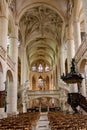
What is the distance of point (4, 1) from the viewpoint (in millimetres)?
17375

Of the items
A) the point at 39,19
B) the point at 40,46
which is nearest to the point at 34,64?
the point at 40,46

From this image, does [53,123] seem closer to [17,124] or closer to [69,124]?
[69,124]

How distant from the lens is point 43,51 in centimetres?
4438

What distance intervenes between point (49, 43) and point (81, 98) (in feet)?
81.7

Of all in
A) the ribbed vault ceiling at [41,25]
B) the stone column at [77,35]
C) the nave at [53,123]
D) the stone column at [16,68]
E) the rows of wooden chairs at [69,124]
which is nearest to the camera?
the rows of wooden chairs at [69,124]

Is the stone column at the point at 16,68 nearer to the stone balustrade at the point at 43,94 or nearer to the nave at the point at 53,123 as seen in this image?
the nave at the point at 53,123

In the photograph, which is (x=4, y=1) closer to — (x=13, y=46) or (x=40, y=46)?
(x=13, y=46)

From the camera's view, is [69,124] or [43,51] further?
[43,51]

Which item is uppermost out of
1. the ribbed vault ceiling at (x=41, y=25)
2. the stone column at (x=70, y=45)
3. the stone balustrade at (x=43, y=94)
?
the ribbed vault ceiling at (x=41, y=25)

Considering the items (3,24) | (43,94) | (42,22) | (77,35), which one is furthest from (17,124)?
(42,22)

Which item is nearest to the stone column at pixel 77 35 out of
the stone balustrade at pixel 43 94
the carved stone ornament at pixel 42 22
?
the carved stone ornament at pixel 42 22

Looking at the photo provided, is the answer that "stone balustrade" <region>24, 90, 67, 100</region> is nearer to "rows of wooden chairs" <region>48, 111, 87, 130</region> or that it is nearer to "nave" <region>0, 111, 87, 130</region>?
"nave" <region>0, 111, 87, 130</region>

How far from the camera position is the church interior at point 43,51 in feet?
48.9

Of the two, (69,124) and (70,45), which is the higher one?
(70,45)
